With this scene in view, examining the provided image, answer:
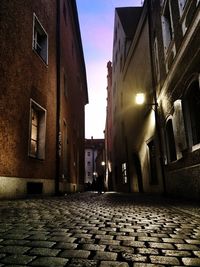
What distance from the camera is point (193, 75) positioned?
22.6ft

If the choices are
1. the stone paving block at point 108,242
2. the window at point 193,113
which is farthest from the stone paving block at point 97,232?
the window at point 193,113

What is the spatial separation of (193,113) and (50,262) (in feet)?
21.8

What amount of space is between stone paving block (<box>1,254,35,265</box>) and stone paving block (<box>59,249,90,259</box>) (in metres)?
0.23

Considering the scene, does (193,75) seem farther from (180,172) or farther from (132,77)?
(132,77)

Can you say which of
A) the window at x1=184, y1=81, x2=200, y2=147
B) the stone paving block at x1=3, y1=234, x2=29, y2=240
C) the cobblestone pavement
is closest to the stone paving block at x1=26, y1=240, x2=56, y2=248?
the cobblestone pavement

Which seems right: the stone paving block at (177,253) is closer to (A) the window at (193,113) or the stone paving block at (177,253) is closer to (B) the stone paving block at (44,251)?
(B) the stone paving block at (44,251)

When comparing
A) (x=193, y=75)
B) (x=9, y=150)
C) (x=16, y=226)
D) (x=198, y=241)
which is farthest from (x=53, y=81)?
(x=198, y=241)

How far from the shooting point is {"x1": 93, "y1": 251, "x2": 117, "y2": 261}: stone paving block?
1.90m

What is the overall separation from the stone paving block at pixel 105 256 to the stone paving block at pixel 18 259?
471 millimetres

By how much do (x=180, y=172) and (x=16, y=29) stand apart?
265 inches

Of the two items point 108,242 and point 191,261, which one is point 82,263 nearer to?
point 108,242

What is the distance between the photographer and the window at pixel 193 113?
7184 millimetres

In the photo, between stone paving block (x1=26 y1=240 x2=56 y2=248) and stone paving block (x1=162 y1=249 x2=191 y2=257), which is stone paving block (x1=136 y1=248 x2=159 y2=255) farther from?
stone paving block (x1=26 y1=240 x2=56 y2=248)

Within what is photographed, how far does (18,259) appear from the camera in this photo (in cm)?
184
